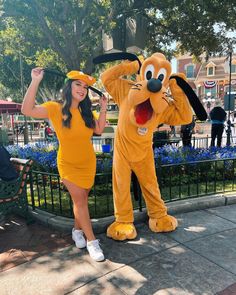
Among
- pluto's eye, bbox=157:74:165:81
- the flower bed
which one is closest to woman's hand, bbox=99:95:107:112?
pluto's eye, bbox=157:74:165:81

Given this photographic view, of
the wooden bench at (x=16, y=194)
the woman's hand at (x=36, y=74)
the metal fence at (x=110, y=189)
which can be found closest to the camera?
the woman's hand at (x=36, y=74)

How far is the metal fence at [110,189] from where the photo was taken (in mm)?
4410

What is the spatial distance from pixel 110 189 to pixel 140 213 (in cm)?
141

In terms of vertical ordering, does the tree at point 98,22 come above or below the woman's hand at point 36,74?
above

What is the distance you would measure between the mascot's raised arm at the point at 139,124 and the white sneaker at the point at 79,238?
1.26ft

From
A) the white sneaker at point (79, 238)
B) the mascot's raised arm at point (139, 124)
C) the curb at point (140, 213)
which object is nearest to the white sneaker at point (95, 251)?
the white sneaker at point (79, 238)

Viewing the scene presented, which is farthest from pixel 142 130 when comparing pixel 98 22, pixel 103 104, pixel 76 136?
pixel 98 22

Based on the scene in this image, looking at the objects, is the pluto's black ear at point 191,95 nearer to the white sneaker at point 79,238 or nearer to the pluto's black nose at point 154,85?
the pluto's black nose at point 154,85

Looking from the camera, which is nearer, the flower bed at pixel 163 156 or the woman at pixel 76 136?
the woman at pixel 76 136

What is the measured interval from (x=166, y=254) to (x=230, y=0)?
6.34m

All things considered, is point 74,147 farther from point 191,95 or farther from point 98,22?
point 98,22

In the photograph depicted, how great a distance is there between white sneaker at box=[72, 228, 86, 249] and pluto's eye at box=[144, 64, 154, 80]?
196 centimetres

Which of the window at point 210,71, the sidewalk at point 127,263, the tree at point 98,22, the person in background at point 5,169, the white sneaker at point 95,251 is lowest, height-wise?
the sidewalk at point 127,263

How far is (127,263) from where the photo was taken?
3229mm
